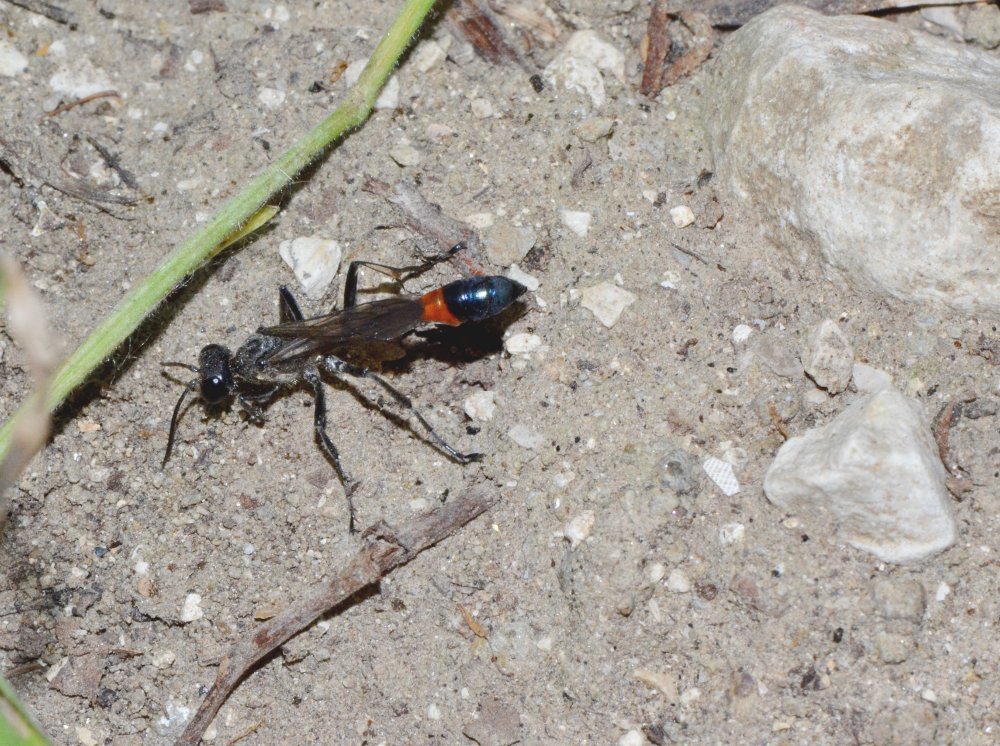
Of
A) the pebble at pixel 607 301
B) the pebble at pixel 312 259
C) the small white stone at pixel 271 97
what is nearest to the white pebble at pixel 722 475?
the pebble at pixel 607 301

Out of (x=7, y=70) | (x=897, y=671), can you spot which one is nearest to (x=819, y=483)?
(x=897, y=671)

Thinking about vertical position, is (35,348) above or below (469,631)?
above

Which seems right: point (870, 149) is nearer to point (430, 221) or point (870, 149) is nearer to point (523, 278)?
point (523, 278)

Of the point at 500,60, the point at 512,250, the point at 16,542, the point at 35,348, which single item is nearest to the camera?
the point at 35,348

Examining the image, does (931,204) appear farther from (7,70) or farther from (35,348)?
(7,70)

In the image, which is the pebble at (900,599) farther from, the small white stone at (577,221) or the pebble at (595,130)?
the pebble at (595,130)

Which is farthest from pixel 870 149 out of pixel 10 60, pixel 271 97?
pixel 10 60

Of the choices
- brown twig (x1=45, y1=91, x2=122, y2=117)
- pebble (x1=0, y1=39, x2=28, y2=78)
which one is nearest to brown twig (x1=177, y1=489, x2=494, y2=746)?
brown twig (x1=45, y1=91, x2=122, y2=117)

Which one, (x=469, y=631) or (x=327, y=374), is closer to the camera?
(x=469, y=631)
